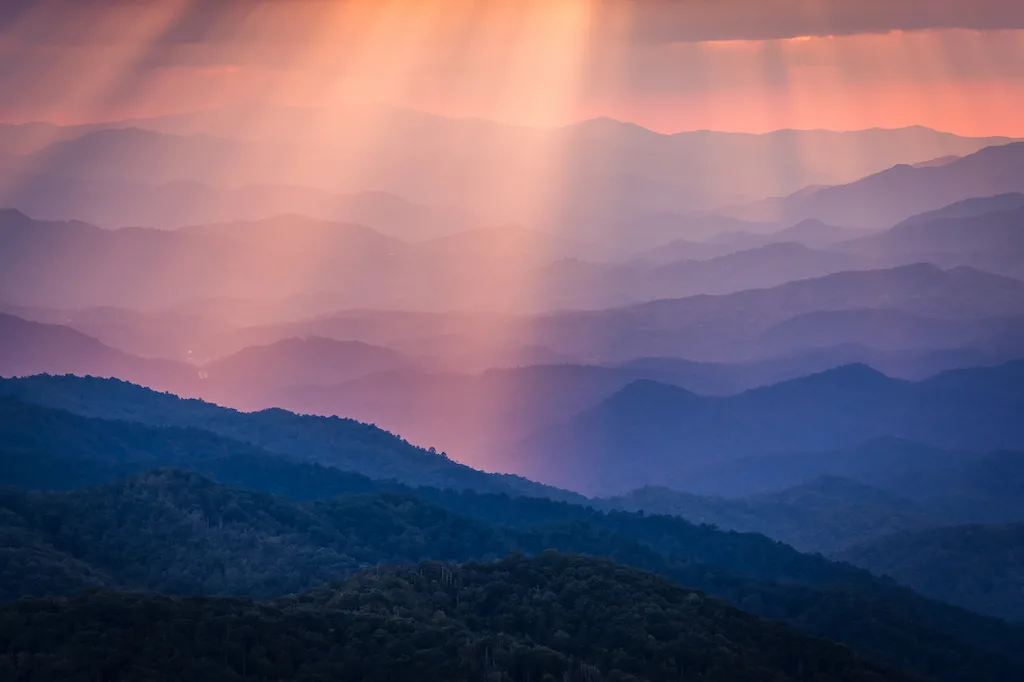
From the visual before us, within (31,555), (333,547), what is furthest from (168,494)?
(31,555)

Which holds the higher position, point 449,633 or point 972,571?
point 972,571

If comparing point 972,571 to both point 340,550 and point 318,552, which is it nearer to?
point 340,550

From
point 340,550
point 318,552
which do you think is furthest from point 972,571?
point 318,552

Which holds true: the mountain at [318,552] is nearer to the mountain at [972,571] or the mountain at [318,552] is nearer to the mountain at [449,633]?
the mountain at [449,633]

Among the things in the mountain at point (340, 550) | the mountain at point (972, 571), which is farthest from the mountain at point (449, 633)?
the mountain at point (972, 571)

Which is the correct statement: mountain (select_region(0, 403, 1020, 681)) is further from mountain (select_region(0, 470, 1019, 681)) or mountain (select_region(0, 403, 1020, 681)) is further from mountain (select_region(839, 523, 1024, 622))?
mountain (select_region(839, 523, 1024, 622))

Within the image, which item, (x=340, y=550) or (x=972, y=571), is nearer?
(x=340, y=550)

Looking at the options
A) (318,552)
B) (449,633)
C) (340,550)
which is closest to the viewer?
(449,633)
